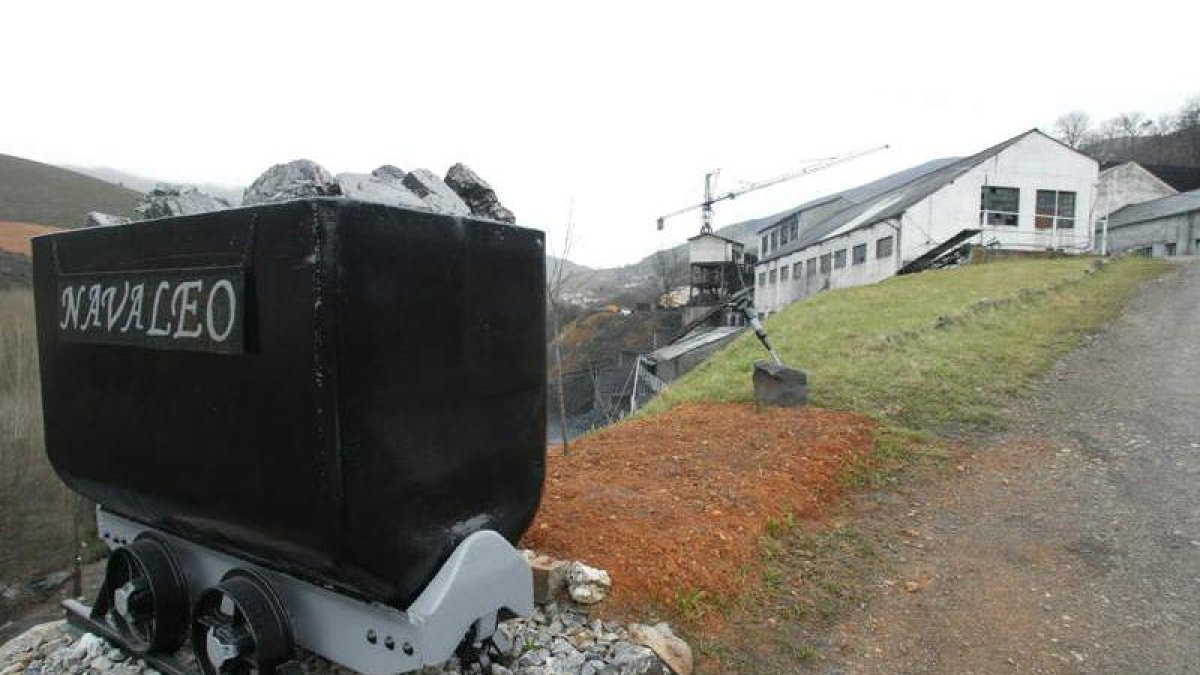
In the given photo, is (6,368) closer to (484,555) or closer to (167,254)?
(167,254)

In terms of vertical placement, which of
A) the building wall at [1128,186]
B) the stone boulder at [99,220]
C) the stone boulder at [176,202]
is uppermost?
the building wall at [1128,186]

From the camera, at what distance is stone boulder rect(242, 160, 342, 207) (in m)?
2.69

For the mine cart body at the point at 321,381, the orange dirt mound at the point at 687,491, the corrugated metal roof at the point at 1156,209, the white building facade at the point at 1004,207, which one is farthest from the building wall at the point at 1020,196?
the mine cart body at the point at 321,381

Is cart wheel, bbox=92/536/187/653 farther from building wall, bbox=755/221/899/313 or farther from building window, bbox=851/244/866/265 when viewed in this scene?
building window, bbox=851/244/866/265

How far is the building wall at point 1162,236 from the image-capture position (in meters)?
32.8

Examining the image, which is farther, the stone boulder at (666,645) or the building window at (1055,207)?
the building window at (1055,207)

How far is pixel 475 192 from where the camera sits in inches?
144

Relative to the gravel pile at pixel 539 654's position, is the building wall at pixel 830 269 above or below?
above

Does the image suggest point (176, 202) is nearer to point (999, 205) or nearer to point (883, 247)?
point (883, 247)

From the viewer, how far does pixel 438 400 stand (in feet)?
7.84

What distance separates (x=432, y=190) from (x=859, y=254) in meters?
30.6

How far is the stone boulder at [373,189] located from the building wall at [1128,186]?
51630mm

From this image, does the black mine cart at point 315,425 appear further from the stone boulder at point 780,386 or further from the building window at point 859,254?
the building window at point 859,254

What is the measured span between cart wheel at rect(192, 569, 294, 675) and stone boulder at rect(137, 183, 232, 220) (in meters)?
1.68
